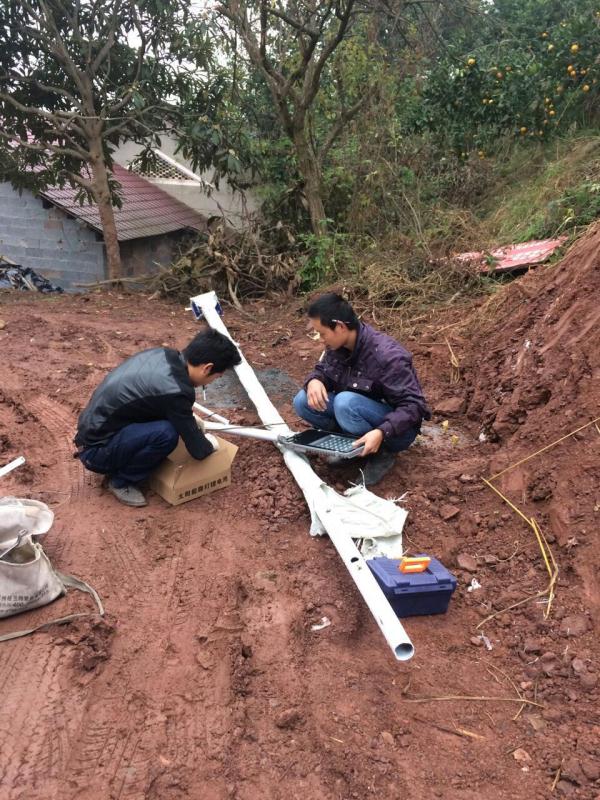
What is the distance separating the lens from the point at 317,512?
291 centimetres

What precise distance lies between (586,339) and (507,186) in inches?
235

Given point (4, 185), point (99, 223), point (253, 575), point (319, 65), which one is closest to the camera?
point (253, 575)

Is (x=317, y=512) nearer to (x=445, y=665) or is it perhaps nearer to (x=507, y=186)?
(x=445, y=665)

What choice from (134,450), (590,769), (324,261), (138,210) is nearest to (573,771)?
(590,769)

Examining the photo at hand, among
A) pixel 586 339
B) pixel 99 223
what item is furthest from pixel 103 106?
pixel 586 339

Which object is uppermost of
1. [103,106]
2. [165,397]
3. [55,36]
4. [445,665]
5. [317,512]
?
[55,36]

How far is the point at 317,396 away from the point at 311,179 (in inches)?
228

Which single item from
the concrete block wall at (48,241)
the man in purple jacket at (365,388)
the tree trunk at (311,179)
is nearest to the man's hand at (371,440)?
the man in purple jacket at (365,388)

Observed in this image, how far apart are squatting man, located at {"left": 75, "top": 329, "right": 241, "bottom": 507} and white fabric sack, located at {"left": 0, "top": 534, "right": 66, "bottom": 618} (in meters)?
0.77

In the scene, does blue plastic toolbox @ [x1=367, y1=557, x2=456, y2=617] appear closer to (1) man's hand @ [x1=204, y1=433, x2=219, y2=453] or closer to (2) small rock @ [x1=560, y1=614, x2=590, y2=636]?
(2) small rock @ [x1=560, y1=614, x2=590, y2=636]

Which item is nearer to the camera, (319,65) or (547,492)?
(547,492)

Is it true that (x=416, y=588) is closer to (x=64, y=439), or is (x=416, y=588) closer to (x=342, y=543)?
(x=342, y=543)

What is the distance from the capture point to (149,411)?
306 centimetres

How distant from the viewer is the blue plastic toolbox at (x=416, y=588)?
7.82ft
